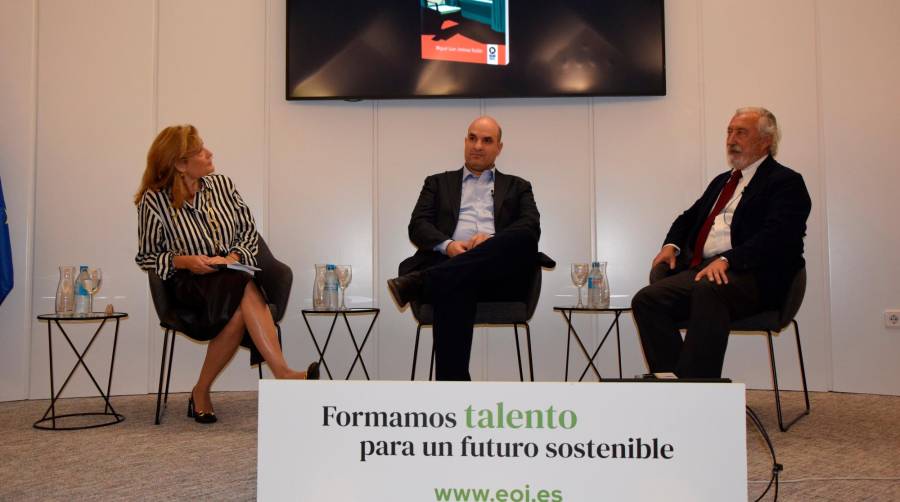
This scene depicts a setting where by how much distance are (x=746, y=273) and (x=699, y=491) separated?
1.91m

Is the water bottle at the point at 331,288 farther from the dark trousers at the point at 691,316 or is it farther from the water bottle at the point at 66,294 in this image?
the dark trousers at the point at 691,316

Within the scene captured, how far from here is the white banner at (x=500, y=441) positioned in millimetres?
1124

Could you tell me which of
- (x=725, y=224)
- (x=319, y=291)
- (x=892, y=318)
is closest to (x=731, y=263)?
(x=725, y=224)

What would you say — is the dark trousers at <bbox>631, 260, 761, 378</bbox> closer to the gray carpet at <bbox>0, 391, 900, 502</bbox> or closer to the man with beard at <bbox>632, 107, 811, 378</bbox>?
the man with beard at <bbox>632, 107, 811, 378</bbox>

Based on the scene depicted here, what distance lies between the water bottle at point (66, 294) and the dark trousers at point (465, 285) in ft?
5.14

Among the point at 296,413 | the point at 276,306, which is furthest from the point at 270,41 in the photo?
the point at 296,413

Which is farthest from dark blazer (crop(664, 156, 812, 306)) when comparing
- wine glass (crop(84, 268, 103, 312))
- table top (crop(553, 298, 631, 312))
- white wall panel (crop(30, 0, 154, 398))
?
white wall panel (crop(30, 0, 154, 398))

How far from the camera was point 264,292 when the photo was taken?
→ 125 inches

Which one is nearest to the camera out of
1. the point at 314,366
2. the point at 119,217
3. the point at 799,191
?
the point at 314,366

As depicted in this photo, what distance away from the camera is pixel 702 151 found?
13.7ft

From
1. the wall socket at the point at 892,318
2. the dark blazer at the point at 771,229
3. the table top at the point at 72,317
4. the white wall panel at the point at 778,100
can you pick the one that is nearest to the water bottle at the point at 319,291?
the table top at the point at 72,317

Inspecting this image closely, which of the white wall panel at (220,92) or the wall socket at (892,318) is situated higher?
the white wall panel at (220,92)

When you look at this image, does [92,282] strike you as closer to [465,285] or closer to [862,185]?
[465,285]

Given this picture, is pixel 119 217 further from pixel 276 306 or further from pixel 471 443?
pixel 471 443
